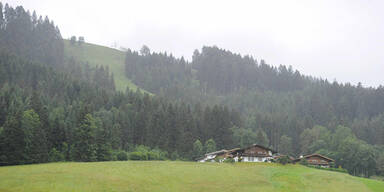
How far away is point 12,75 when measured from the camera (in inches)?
5704

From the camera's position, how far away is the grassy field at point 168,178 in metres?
53.0

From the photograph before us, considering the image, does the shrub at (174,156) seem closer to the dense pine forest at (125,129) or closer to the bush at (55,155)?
the dense pine forest at (125,129)

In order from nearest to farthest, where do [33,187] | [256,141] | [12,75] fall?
[33,187] < [256,141] < [12,75]

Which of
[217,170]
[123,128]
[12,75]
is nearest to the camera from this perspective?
[217,170]

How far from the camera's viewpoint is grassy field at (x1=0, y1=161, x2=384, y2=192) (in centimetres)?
5303

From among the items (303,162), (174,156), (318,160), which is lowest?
(174,156)

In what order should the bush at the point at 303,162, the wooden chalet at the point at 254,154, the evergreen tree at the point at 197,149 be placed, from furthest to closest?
the evergreen tree at the point at 197,149 → the wooden chalet at the point at 254,154 → the bush at the point at 303,162

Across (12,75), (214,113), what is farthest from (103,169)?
(12,75)

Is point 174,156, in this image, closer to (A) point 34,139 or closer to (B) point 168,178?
(A) point 34,139

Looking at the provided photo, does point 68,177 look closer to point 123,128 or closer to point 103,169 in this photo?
point 103,169

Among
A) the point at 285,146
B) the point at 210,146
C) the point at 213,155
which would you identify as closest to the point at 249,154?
the point at 213,155

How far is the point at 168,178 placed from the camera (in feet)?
204

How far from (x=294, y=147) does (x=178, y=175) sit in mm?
92058

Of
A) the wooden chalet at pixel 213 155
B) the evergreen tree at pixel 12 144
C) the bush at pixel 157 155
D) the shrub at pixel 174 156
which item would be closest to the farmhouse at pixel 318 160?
the wooden chalet at pixel 213 155
